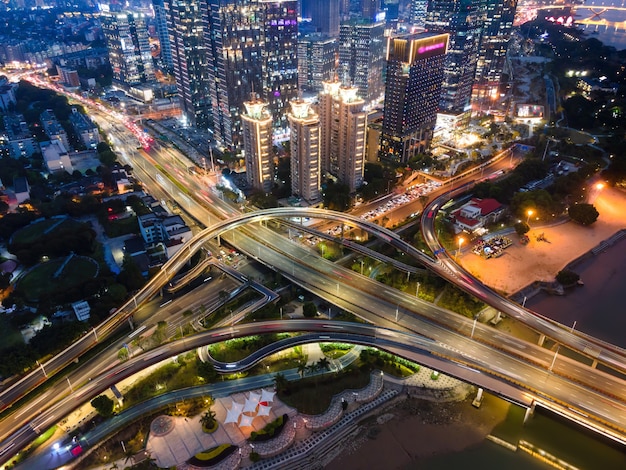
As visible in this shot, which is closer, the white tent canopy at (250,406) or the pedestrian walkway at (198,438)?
the pedestrian walkway at (198,438)

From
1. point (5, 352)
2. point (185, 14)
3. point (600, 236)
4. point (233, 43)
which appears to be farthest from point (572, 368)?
point (185, 14)

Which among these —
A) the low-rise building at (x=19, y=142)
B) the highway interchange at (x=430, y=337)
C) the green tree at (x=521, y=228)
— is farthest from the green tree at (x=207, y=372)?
the low-rise building at (x=19, y=142)

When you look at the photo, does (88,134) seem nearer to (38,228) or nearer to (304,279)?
(38,228)

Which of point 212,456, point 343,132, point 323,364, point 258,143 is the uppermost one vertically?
point 343,132

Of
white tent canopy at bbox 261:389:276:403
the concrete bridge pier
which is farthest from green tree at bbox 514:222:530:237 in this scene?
white tent canopy at bbox 261:389:276:403

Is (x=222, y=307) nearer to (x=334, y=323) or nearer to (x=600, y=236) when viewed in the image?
(x=334, y=323)

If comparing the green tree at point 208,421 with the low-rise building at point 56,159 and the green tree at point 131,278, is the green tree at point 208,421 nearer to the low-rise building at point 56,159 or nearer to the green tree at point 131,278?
the green tree at point 131,278

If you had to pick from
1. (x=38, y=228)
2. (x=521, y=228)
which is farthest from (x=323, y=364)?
(x=38, y=228)
